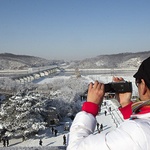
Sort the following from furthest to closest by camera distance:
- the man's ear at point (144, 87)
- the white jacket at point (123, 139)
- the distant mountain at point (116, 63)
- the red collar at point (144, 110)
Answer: the distant mountain at point (116, 63), the man's ear at point (144, 87), the red collar at point (144, 110), the white jacket at point (123, 139)

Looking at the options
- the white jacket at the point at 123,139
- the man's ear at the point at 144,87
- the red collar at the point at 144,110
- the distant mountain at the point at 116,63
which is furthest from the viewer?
the distant mountain at the point at 116,63

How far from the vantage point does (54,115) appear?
17.1 m

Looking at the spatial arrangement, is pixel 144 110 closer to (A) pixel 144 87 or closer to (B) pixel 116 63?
(A) pixel 144 87

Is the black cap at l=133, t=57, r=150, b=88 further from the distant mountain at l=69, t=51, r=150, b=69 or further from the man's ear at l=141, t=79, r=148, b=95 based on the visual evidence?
A: the distant mountain at l=69, t=51, r=150, b=69

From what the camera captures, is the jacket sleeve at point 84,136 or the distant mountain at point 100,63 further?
the distant mountain at point 100,63

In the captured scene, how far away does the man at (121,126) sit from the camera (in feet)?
3.10

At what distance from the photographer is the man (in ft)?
3.10

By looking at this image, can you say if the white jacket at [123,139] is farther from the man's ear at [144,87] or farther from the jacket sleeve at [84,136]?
the man's ear at [144,87]

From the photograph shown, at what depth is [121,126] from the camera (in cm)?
100

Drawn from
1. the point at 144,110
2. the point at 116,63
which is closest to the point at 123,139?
the point at 144,110

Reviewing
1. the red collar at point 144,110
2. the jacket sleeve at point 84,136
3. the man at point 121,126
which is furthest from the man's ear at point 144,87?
the jacket sleeve at point 84,136

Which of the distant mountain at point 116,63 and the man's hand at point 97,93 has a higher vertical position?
the man's hand at point 97,93

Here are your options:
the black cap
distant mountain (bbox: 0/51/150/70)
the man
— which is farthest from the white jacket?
distant mountain (bbox: 0/51/150/70)

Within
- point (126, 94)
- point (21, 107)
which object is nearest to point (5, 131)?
point (21, 107)
